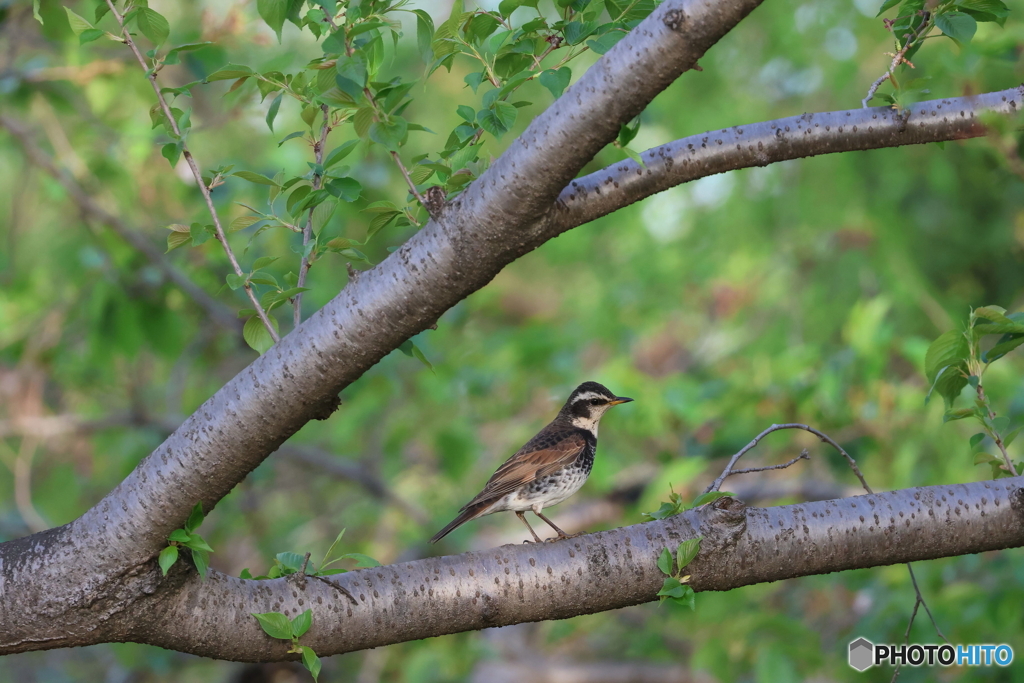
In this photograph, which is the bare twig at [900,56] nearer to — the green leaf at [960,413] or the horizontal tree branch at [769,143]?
the horizontal tree branch at [769,143]

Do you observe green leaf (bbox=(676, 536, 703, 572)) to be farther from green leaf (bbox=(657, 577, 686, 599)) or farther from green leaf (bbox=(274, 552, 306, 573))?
green leaf (bbox=(274, 552, 306, 573))

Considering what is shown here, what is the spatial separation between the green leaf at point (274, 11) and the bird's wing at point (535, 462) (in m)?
1.88

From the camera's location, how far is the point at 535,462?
353cm

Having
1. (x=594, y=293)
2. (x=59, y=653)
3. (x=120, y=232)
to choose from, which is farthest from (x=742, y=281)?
(x=59, y=653)

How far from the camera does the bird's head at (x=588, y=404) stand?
13.2 feet

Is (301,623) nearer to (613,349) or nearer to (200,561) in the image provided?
A: (200,561)

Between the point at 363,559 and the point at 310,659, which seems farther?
the point at 363,559

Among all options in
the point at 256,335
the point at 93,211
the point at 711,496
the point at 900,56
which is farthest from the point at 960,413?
the point at 93,211

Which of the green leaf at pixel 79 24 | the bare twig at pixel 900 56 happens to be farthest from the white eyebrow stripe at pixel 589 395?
the green leaf at pixel 79 24

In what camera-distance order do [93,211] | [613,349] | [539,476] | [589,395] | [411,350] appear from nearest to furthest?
[411,350] → [539,476] → [589,395] → [93,211] → [613,349]

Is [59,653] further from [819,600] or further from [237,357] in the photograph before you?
[819,600]

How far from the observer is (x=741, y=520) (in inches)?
90.6

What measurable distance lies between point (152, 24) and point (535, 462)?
→ 2.17 metres

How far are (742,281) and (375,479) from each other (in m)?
4.80
